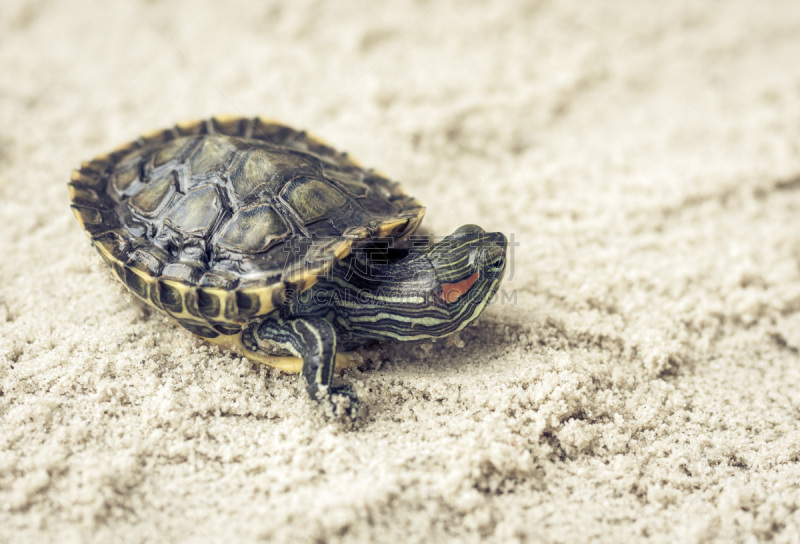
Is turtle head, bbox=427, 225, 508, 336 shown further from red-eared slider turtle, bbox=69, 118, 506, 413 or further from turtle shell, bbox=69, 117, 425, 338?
turtle shell, bbox=69, 117, 425, 338

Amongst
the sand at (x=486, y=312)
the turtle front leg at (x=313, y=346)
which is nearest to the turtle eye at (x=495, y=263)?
the sand at (x=486, y=312)

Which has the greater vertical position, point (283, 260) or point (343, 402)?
point (283, 260)

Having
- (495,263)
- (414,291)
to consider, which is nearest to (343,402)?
(414,291)

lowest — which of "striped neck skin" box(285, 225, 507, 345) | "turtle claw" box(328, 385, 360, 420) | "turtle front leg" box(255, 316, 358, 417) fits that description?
"turtle claw" box(328, 385, 360, 420)

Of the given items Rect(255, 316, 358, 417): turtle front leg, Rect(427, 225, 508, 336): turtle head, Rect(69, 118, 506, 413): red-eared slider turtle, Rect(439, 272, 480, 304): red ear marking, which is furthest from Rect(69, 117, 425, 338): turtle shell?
Rect(439, 272, 480, 304): red ear marking

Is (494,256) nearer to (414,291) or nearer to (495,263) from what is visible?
(495,263)

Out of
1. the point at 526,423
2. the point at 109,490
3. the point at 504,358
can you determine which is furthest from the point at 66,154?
the point at 526,423

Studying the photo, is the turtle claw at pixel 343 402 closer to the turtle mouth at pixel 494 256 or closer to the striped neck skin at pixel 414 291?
the striped neck skin at pixel 414 291
